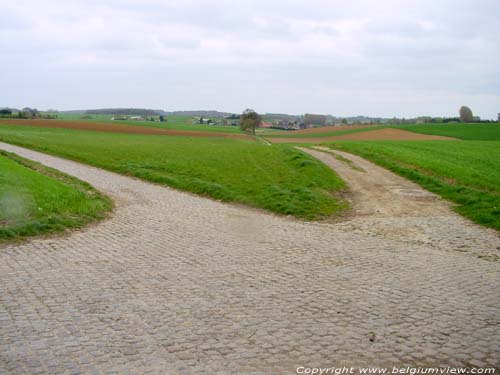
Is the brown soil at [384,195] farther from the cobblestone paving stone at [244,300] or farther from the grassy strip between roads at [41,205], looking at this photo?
the grassy strip between roads at [41,205]

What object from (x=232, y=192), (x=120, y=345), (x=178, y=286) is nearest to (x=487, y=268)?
(x=178, y=286)

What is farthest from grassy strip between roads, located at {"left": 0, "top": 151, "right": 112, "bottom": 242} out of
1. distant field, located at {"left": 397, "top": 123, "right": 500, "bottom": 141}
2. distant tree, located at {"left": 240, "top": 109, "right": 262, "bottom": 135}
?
distant tree, located at {"left": 240, "top": 109, "right": 262, "bottom": 135}

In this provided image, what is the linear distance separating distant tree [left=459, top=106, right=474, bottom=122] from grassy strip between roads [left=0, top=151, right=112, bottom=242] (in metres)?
106

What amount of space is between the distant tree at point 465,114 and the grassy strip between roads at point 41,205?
347ft

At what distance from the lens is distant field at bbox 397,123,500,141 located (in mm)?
68312

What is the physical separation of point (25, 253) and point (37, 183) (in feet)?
24.2

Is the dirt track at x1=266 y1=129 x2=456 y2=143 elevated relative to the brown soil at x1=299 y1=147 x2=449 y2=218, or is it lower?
elevated

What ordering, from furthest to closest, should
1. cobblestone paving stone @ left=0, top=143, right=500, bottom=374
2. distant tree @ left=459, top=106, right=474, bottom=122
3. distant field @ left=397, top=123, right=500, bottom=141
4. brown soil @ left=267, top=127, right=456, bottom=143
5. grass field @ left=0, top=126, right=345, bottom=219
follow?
distant tree @ left=459, top=106, right=474, bottom=122 → distant field @ left=397, top=123, right=500, bottom=141 → brown soil @ left=267, top=127, right=456, bottom=143 → grass field @ left=0, top=126, right=345, bottom=219 → cobblestone paving stone @ left=0, top=143, right=500, bottom=374

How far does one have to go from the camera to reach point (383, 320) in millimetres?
6234

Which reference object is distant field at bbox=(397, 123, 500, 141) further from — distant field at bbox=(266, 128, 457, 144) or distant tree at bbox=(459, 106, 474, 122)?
distant tree at bbox=(459, 106, 474, 122)

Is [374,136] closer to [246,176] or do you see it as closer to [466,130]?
[466,130]

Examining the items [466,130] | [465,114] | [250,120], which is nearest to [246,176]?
[466,130]

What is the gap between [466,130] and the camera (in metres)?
75.8

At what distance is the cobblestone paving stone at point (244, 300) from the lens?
5.20 metres
